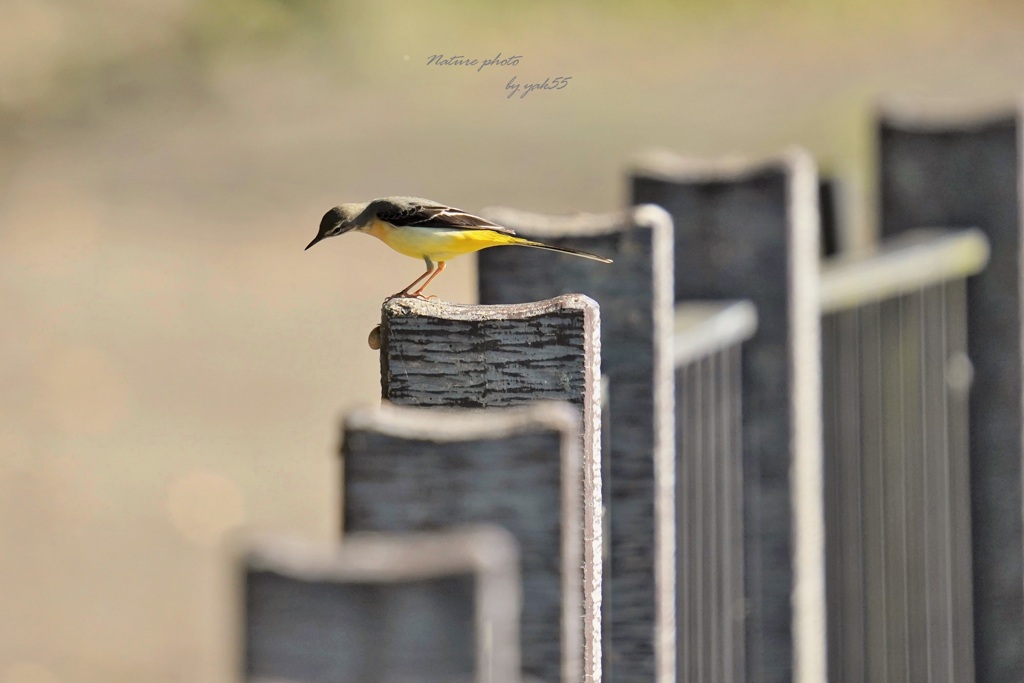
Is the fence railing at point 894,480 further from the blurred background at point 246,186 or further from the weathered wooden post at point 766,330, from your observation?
the blurred background at point 246,186

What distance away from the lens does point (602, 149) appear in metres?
13.2

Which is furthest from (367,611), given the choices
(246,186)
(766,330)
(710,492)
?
(246,186)

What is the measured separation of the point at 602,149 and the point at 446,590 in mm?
11950

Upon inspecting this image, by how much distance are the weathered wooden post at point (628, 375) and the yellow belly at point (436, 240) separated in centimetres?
4

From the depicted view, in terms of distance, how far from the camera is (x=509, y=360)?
6.14ft

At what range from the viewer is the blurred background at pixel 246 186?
7.86 metres

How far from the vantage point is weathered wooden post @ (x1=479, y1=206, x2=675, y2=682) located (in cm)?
243

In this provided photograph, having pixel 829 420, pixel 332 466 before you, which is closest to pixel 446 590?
pixel 829 420

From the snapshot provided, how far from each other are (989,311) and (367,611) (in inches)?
110

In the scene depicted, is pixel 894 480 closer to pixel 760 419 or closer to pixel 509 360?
pixel 760 419

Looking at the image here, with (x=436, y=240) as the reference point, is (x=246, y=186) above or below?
above

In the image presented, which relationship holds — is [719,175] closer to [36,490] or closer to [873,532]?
[873,532]

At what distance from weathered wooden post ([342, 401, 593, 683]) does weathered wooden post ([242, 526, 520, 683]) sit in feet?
0.84

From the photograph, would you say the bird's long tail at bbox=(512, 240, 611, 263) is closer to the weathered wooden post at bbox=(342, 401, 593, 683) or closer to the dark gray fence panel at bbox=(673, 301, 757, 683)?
the dark gray fence panel at bbox=(673, 301, 757, 683)
